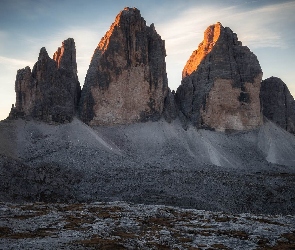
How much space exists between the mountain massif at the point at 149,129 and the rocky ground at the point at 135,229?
45.3 feet

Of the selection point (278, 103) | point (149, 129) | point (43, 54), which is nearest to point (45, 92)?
point (43, 54)

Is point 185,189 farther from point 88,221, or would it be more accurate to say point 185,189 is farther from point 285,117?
point 285,117

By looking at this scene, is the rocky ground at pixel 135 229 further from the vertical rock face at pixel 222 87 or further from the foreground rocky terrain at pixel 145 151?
the vertical rock face at pixel 222 87

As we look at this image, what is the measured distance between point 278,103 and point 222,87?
86.8ft

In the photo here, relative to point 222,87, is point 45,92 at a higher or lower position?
lower

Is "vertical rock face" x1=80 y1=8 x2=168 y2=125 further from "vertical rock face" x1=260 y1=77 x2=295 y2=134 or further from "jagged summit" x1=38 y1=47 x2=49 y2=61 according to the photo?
"vertical rock face" x1=260 y1=77 x2=295 y2=134

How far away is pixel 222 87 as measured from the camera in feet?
320

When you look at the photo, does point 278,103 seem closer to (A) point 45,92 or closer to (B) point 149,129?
Result: (B) point 149,129

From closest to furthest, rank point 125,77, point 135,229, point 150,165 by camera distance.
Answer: point 135,229
point 150,165
point 125,77

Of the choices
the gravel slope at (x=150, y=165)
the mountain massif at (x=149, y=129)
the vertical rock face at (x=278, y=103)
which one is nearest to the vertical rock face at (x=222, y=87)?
the mountain massif at (x=149, y=129)

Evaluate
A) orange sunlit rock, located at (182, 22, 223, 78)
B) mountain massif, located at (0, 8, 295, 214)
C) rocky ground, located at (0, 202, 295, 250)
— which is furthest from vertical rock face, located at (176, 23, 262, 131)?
rocky ground, located at (0, 202, 295, 250)

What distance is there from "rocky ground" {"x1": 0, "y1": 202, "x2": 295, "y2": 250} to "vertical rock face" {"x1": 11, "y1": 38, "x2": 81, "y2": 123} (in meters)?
50.6

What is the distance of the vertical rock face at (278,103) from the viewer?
361 ft

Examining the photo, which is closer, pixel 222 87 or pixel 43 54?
pixel 43 54
